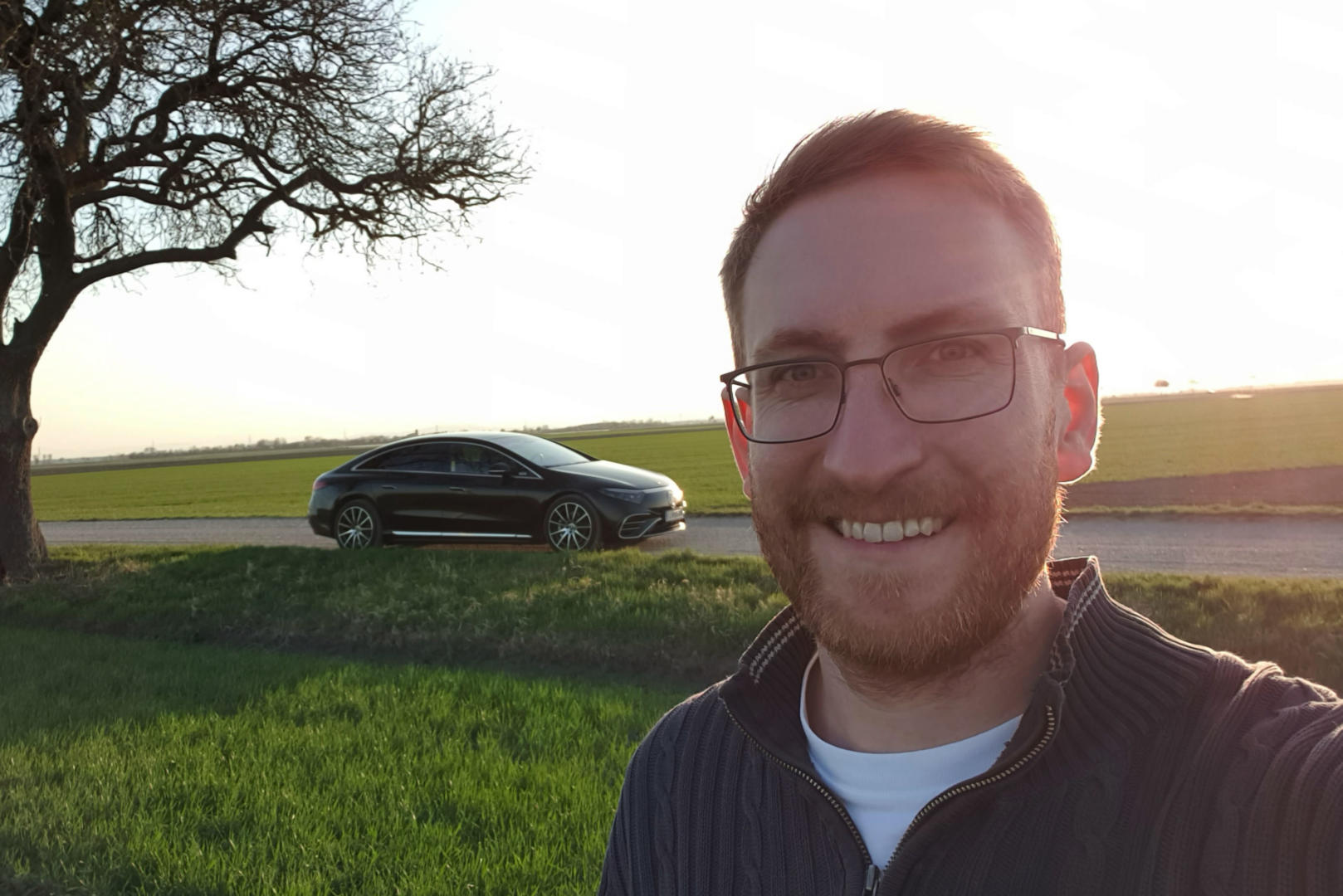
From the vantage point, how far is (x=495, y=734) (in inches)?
227

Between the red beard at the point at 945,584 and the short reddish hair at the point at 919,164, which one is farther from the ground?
the short reddish hair at the point at 919,164

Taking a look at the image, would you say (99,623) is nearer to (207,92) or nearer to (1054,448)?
(207,92)

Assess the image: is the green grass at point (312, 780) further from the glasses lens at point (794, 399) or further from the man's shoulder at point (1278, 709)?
the man's shoulder at point (1278, 709)

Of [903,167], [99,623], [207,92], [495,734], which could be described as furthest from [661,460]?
[903,167]

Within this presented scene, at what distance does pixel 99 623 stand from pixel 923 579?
12087 mm

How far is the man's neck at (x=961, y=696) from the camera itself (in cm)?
149

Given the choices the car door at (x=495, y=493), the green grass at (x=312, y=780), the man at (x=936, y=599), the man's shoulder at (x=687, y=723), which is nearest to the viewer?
the man at (x=936, y=599)

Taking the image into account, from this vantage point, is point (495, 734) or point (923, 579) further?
point (495, 734)

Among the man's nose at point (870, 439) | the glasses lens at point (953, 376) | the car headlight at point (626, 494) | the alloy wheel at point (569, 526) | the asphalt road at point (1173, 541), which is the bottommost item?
the asphalt road at point (1173, 541)

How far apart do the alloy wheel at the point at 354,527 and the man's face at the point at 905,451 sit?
44.6ft

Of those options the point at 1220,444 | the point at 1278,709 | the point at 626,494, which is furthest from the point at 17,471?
the point at 1220,444

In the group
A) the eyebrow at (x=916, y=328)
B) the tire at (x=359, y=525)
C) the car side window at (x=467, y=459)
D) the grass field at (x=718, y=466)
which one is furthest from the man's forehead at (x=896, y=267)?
the grass field at (x=718, y=466)

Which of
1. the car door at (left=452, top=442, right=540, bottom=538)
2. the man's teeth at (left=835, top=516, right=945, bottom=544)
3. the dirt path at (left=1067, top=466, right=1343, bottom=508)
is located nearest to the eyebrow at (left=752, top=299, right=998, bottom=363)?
the man's teeth at (left=835, top=516, right=945, bottom=544)

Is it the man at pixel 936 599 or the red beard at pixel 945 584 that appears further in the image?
the red beard at pixel 945 584
